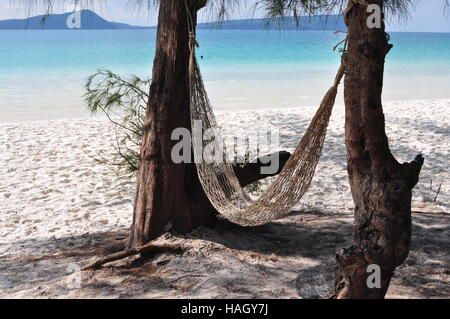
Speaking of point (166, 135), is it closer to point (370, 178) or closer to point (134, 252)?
point (134, 252)

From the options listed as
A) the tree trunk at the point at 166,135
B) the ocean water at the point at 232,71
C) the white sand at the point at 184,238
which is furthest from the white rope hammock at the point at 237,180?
the ocean water at the point at 232,71

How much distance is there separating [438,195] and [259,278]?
1.80m

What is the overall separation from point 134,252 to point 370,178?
3.48 ft

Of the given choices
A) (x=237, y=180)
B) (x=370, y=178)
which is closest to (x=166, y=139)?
(x=237, y=180)

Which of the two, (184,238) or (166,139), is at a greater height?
(166,139)

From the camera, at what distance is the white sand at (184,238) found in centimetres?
199

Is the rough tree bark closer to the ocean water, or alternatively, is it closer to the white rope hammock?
the white rope hammock

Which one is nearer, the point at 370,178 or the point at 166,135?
the point at 370,178

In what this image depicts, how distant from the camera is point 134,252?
7.27ft

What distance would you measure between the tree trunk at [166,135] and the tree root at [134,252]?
74 millimetres

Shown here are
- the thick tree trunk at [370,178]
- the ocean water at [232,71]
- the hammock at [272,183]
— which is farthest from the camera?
the ocean water at [232,71]

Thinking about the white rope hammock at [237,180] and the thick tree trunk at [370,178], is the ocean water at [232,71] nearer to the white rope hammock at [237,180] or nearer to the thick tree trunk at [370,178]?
the white rope hammock at [237,180]

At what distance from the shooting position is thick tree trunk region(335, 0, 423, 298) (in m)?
1.43

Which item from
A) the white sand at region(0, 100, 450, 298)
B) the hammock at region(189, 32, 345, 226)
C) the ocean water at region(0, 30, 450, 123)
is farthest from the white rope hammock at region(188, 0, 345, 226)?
the ocean water at region(0, 30, 450, 123)
